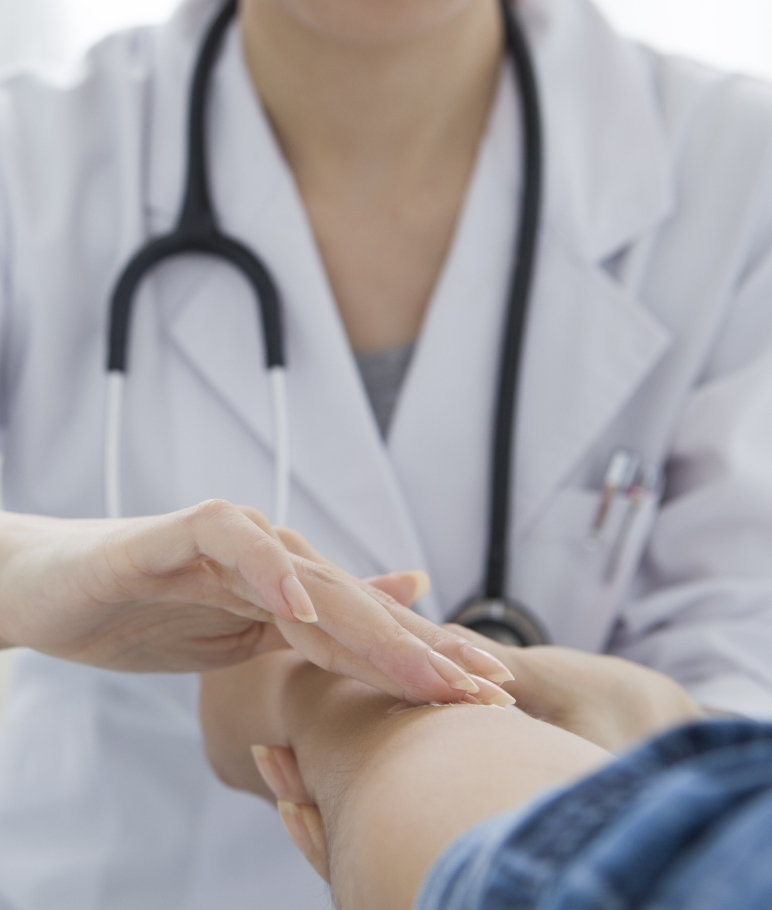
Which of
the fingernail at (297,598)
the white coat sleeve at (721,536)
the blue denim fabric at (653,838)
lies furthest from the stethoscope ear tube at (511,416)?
the blue denim fabric at (653,838)

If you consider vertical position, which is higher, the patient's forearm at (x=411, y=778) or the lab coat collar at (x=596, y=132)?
the lab coat collar at (x=596, y=132)

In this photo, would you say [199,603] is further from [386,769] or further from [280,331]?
[280,331]

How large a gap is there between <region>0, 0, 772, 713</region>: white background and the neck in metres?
0.56

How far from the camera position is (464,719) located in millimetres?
387

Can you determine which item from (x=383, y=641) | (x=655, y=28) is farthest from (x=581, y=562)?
(x=655, y=28)

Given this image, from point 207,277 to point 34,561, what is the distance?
1.17 ft

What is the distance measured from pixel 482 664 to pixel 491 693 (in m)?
0.02

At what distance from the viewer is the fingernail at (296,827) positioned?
1.42 feet

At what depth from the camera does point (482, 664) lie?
404 millimetres

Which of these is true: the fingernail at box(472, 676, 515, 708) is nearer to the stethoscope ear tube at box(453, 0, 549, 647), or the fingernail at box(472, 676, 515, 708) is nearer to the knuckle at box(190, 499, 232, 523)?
the knuckle at box(190, 499, 232, 523)

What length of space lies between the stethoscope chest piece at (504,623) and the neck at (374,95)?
0.39m

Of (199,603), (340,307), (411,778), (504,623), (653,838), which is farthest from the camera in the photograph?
(340,307)

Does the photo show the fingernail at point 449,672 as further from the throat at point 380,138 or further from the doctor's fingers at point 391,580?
the throat at point 380,138

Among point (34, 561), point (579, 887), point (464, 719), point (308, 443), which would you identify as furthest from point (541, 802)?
point (308, 443)
